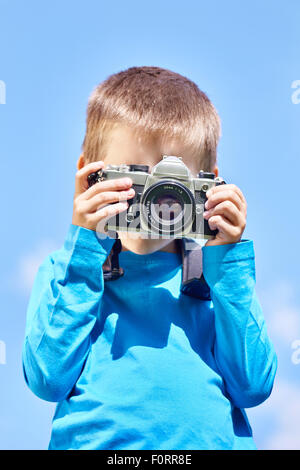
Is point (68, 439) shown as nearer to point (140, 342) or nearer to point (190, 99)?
point (140, 342)

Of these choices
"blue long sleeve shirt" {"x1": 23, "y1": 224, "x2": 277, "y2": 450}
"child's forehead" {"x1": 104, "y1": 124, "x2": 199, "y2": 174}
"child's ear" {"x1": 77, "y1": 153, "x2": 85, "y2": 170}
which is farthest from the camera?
"child's ear" {"x1": 77, "y1": 153, "x2": 85, "y2": 170}

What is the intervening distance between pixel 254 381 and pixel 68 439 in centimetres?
51

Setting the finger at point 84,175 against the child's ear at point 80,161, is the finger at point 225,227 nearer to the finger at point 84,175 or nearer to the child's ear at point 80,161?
the finger at point 84,175

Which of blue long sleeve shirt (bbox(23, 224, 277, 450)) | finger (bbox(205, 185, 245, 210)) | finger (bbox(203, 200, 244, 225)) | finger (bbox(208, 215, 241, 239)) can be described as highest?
finger (bbox(205, 185, 245, 210))

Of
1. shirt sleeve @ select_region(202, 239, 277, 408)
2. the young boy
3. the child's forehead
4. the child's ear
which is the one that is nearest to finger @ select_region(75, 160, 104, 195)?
the young boy

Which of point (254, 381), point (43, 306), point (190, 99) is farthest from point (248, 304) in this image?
point (190, 99)

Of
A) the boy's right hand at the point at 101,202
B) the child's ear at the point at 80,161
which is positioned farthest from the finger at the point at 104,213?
the child's ear at the point at 80,161

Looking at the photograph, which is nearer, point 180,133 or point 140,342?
point 140,342

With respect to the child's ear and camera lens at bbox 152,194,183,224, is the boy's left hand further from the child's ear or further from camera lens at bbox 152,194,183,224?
the child's ear

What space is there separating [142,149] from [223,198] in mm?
290

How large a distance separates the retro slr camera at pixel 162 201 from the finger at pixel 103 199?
4 centimetres

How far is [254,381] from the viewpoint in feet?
4.39

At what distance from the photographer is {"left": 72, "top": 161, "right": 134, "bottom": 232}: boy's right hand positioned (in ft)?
4.46

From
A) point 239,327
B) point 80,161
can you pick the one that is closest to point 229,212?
point 239,327
